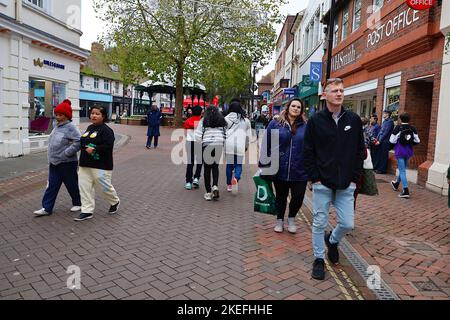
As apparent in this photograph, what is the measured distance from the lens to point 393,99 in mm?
11781

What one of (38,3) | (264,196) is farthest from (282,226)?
(38,3)

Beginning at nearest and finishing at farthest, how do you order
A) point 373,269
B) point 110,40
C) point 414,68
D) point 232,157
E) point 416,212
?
point 373,269, point 416,212, point 232,157, point 414,68, point 110,40

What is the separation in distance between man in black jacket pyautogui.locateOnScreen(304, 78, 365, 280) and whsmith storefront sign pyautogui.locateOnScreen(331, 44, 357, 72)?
12178 mm

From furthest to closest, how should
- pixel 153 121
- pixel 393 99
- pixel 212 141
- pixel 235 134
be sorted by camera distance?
pixel 153 121
pixel 393 99
pixel 235 134
pixel 212 141

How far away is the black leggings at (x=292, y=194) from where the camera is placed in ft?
16.7

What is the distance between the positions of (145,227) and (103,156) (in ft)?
3.71

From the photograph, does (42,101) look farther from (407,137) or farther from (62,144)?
(407,137)

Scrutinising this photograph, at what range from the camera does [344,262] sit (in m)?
4.42

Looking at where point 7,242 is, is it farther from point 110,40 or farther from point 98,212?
point 110,40

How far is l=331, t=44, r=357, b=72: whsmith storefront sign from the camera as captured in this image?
1548 cm

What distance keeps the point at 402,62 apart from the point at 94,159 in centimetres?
874

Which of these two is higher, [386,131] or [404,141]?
[386,131]

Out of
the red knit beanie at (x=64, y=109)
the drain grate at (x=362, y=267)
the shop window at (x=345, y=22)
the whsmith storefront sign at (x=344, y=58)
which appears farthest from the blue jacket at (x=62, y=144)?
the shop window at (x=345, y=22)

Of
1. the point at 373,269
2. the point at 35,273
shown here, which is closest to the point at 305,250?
the point at 373,269
